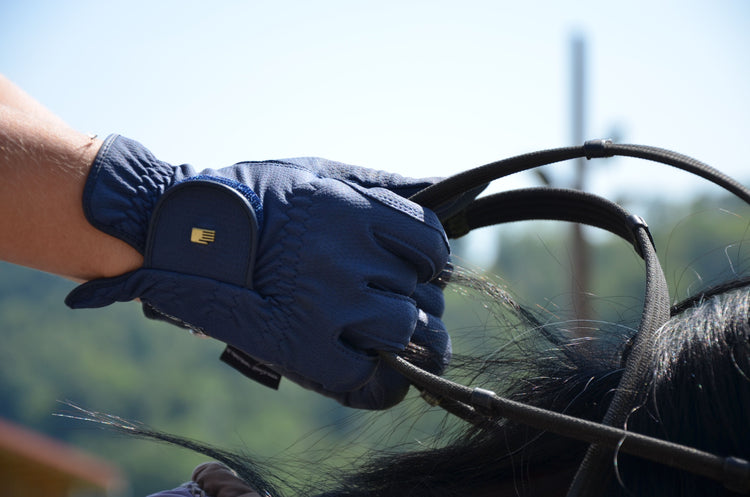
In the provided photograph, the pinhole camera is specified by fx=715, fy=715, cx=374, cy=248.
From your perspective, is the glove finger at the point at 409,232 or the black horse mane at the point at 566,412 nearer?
the black horse mane at the point at 566,412

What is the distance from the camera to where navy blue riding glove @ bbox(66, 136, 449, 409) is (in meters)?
1.13

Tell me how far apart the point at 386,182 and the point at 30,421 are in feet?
138

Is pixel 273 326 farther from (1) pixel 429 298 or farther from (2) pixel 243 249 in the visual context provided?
(1) pixel 429 298

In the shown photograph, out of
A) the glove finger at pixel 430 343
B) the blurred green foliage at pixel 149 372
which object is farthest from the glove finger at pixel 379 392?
the blurred green foliage at pixel 149 372

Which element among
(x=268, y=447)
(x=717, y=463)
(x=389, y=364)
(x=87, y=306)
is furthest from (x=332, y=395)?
(x=268, y=447)

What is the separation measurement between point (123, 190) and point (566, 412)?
2.57 feet

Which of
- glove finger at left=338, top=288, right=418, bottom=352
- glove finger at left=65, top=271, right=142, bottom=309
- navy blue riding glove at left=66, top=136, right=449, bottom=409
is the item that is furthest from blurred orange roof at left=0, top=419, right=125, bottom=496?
glove finger at left=338, top=288, right=418, bottom=352

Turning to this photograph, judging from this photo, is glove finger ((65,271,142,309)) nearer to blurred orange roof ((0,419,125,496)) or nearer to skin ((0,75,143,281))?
skin ((0,75,143,281))

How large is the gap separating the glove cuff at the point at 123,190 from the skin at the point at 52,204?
20mm

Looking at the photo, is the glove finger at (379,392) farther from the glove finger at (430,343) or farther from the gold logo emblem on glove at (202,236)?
the gold logo emblem on glove at (202,236)

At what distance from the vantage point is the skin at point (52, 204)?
3.79 ft

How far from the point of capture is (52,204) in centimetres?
116

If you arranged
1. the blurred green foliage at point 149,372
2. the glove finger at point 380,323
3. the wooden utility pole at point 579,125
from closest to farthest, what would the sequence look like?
1. the glove finger at point 380,323
2. the wooden utility pole at point 579,125
3. the blurred green foliage at point 149,372

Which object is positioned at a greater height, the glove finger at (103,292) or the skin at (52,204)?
the skin at (52,204)
